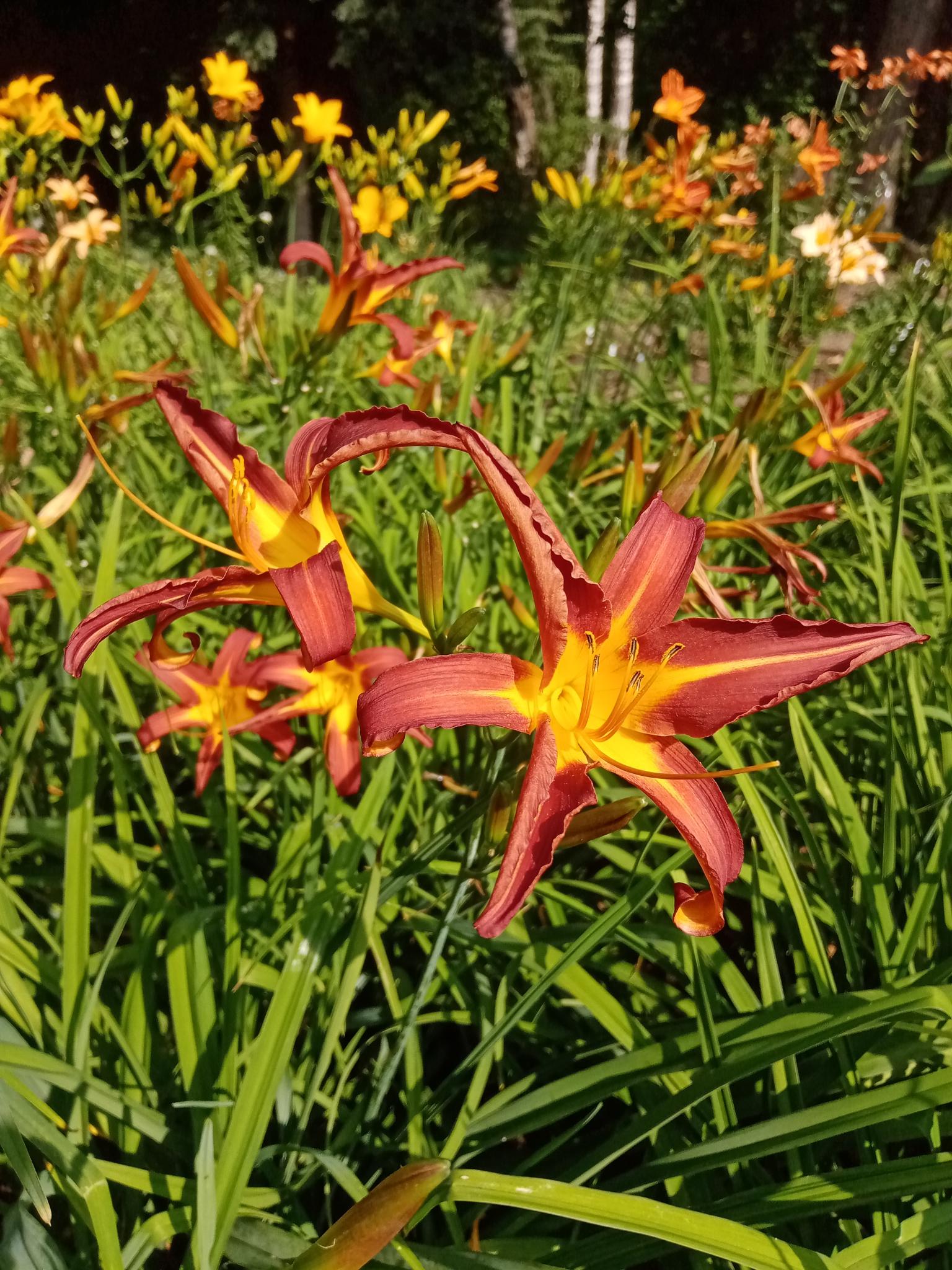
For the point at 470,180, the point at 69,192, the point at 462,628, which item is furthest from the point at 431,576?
the point at 69,192

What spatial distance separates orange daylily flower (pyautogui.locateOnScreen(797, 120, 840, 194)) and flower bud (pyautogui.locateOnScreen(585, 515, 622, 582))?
218 centimetres

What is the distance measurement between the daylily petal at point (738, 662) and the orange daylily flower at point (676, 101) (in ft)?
7.59

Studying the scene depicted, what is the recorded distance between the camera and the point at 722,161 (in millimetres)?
2244

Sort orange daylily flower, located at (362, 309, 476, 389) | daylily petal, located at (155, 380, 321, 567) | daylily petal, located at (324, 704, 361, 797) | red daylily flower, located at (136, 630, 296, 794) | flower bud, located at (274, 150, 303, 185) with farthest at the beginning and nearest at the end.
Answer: flower bud, located at (274, 150, 303, 185) < orange daylily flower, located at (362, 309, 476, 389) < red daylily flower, located at (136, 630, 296, 794) < daylily petal, located at (324, 704, 361, 797) < daylily petal, located at (155, 380, 321, 567)

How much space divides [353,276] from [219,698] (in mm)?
738

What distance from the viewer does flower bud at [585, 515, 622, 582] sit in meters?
0.72

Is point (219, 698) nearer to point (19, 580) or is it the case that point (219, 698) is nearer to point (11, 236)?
point (19, 580)

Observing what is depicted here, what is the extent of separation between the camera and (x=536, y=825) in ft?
1.81

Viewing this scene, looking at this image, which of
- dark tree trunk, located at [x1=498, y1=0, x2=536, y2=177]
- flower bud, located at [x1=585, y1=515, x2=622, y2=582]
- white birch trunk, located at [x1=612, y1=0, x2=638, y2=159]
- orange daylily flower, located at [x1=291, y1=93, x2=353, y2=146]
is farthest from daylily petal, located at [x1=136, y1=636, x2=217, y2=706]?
dark tree trunk, located at [x1=498, y1=0, x2=536, y2=177]

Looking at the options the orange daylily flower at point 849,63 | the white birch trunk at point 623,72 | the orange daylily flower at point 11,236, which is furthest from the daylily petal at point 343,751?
the white birch trunk at point 623,72

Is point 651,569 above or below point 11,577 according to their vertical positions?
above

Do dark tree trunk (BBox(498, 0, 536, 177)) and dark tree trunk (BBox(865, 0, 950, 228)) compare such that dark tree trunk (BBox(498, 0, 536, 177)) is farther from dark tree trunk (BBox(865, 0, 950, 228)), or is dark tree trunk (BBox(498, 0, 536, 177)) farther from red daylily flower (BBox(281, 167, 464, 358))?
red daylily flower (BBox(281, 167, 464, 358))

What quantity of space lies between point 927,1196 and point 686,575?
81 cm

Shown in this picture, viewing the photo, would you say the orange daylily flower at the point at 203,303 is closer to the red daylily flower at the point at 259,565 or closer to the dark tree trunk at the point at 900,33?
the red daylily flower at the point at 259,565
